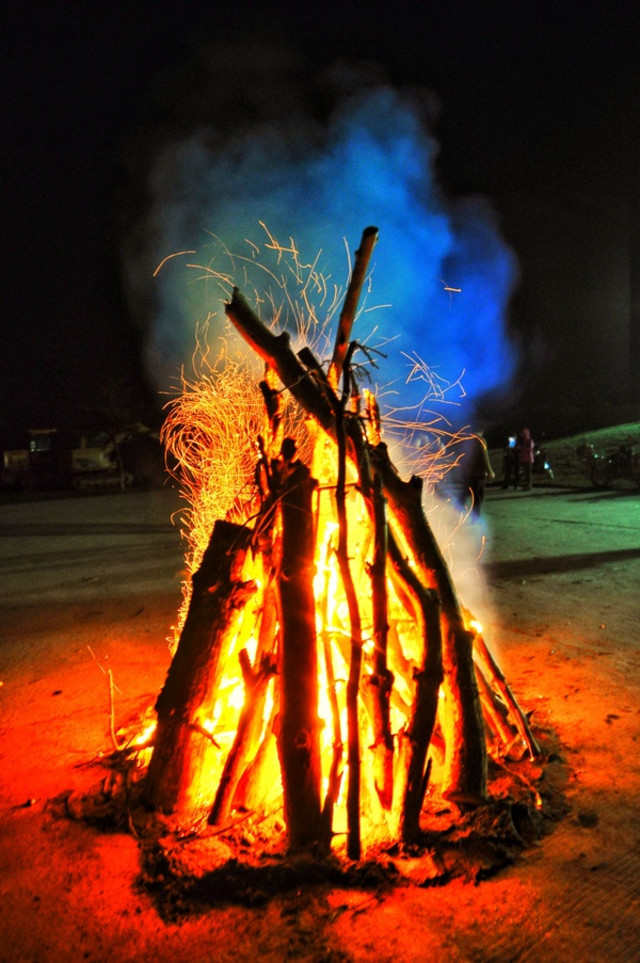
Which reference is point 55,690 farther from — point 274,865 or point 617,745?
point 617,745

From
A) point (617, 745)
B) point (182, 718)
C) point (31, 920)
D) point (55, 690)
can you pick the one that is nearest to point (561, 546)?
point (617, 745)

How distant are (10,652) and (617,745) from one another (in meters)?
4.96

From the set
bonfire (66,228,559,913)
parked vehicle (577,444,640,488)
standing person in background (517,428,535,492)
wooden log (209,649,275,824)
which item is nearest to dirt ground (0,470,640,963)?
bonfire (66,228,559,913)

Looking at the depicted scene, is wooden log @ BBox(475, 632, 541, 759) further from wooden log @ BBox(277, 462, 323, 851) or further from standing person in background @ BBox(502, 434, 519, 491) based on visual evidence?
standing person in background @ BBox(502, 434, 519, 491)

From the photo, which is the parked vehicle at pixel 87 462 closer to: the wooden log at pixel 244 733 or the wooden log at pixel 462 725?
the wooden log at pixel 244 733

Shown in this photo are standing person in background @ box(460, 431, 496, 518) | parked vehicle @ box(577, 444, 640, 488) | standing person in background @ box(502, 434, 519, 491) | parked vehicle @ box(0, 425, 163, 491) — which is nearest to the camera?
standing person in background @ box(460, 431, 496, 518)

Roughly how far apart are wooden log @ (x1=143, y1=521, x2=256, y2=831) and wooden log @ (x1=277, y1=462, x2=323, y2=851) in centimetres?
28

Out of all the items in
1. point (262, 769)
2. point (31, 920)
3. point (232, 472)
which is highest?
point (232, 472)

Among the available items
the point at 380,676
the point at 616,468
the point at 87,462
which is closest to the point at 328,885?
the point at 380,676

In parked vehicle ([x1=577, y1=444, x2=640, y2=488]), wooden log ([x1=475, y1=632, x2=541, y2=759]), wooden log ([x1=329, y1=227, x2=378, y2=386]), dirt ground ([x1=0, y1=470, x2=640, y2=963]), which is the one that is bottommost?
dirt ground ([x1=0, y1=470, x2=640, y2=963])

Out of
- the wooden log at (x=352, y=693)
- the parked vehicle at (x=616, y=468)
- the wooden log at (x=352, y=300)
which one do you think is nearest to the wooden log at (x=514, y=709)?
the wooden log at (x=352, y=693)

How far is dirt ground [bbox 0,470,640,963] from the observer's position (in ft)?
7.94

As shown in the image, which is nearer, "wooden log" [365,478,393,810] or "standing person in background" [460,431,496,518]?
"wooden log" [365,478,393,810]

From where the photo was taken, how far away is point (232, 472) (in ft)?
14.3
